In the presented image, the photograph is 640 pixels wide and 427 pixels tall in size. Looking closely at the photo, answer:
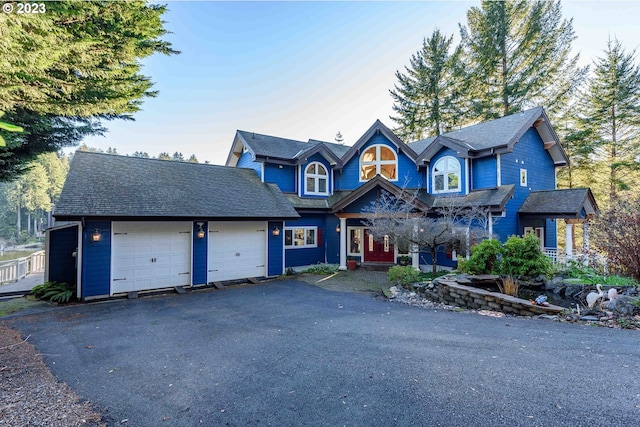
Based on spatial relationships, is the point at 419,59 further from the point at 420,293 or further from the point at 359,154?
the point at 420,293

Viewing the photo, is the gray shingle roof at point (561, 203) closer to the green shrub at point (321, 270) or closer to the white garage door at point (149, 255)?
the green shrub at point (321, 270)

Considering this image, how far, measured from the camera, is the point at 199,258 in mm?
10547

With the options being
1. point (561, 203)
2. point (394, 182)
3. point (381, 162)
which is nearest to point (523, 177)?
point (561, 203)

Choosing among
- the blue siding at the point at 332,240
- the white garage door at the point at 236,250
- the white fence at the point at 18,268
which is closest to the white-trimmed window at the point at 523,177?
the blue siding at the point at 332,240

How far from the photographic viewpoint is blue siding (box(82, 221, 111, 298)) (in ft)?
28.1

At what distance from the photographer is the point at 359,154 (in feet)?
50.9

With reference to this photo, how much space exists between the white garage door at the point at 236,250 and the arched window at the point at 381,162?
663cm

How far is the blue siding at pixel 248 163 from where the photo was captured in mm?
14604

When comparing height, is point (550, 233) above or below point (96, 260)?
above

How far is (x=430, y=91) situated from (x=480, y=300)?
22228 millimetres

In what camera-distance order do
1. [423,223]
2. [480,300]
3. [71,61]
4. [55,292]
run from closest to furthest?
[71,61]
[480,300]
[55,292]
[423,223]

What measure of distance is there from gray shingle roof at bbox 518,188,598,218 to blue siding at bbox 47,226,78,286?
18040 mm

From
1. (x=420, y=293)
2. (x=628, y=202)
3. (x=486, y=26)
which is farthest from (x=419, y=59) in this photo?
(x=420, y=293)

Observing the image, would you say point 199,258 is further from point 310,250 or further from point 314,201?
point 314,201
